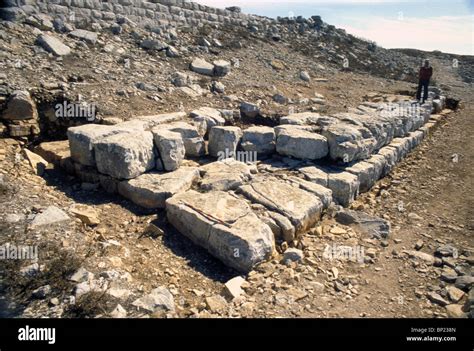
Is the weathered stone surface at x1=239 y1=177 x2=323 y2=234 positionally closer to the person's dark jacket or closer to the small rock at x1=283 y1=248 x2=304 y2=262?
the small rock at x1=283 y1=248 x2=304 y2=262

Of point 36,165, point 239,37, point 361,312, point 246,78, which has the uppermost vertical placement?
point 239,37

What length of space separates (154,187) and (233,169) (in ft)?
5.11

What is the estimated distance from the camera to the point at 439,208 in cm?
711

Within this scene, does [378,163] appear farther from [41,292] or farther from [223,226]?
[41,292]

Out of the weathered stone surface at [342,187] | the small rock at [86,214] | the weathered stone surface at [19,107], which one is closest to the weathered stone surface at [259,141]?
the weathered stone surface at [342,187]

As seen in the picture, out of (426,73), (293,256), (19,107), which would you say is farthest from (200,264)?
(426,73)

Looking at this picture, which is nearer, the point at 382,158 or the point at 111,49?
the point at 382,158

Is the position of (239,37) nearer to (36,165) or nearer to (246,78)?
(246,78)

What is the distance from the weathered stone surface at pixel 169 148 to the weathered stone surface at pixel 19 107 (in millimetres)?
2636

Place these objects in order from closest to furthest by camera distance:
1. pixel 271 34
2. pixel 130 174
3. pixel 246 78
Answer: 1. pixel 130 174
2. pixel 246 78
3. pixel 271 34

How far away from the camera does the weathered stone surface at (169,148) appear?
6.47 m

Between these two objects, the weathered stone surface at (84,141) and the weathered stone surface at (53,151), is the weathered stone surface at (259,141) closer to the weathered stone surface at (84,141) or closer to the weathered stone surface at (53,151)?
the weathered stone surface at (84,141)
